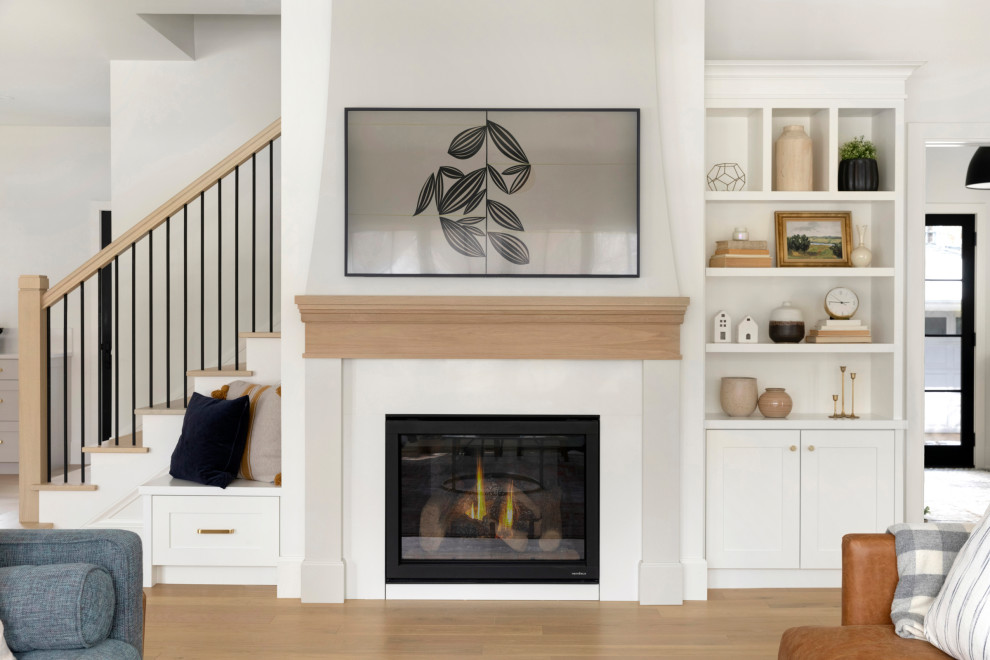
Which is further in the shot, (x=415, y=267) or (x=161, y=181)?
(x=161, y=181)

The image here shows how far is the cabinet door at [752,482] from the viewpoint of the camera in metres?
3.55

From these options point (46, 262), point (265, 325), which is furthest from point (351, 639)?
point (46, 262)

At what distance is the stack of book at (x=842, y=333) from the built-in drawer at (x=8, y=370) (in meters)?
5.66

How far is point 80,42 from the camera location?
15.6 ft

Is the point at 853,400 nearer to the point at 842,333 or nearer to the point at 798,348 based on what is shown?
the point at 842,333

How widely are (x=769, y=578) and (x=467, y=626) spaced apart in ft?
4.56

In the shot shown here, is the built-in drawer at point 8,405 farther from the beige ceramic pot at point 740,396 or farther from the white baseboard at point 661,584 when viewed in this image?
the beige ceramic pot at point 740,396

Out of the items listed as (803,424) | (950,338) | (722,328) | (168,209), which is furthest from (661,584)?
(950,338)

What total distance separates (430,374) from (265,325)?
2.25m

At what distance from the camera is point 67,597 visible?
1879 millimetres

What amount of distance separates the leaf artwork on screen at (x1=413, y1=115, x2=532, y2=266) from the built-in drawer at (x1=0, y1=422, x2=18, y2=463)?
453 cm

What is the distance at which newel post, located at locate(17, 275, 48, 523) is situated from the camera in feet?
13.6

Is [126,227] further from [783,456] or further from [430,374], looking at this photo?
[783,456]

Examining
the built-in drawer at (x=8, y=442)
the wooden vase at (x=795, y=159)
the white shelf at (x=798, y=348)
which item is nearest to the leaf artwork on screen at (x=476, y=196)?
the white shelf at (x=798, y=348)
